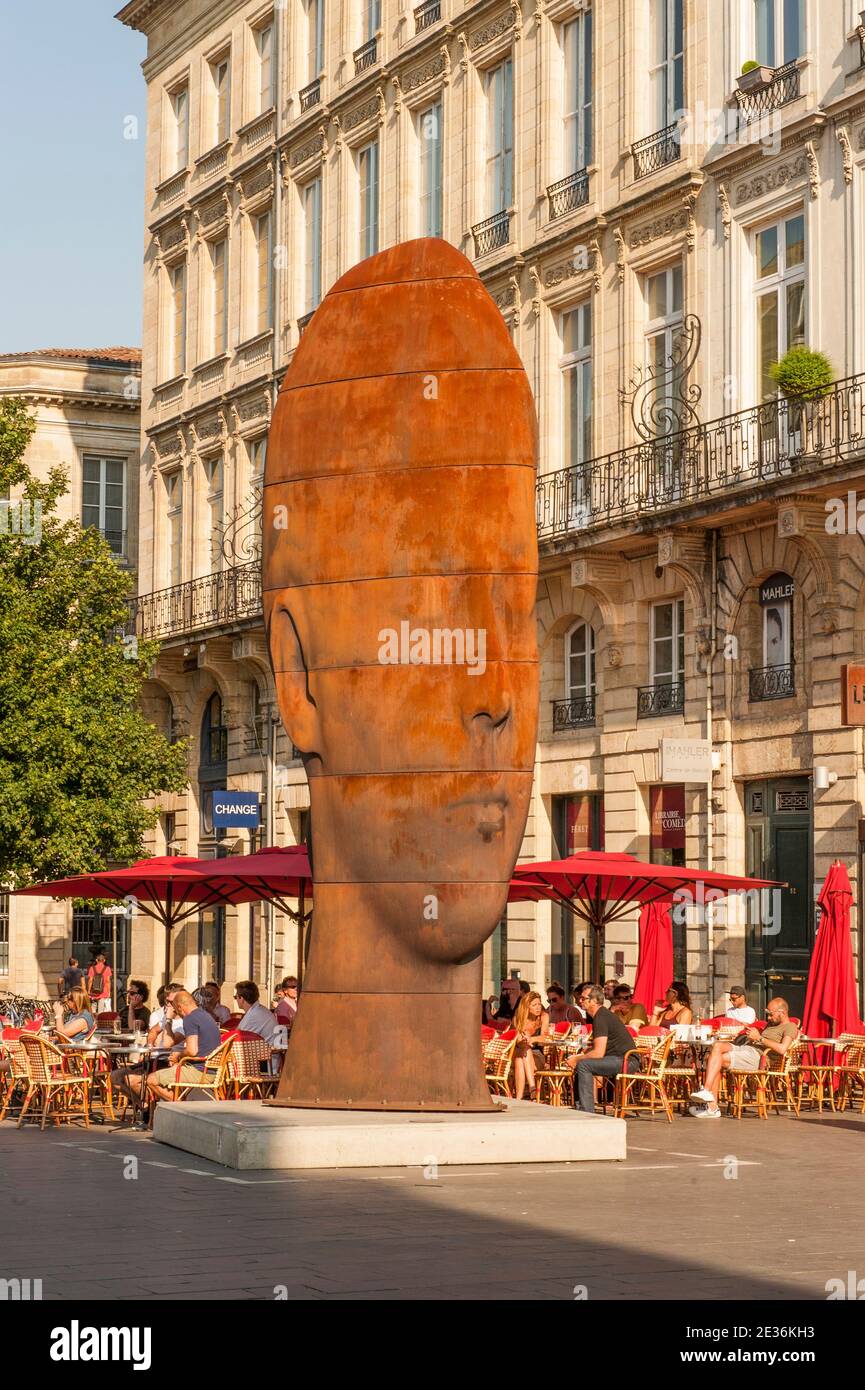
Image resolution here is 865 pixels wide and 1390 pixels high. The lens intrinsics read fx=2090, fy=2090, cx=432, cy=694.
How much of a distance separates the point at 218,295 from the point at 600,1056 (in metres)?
26.6

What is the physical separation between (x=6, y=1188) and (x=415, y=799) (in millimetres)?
3964

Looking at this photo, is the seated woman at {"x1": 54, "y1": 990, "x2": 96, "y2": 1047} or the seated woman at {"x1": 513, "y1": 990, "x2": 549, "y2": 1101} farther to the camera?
the seated woman at {"x1": 54, "y1": 990, "x2": 96, "y2": 1047}

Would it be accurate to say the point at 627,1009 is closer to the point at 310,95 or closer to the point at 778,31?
the point at 778,31

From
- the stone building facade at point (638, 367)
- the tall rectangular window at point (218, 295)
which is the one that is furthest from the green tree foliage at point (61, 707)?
the tall rectangular window at point (218, 295)

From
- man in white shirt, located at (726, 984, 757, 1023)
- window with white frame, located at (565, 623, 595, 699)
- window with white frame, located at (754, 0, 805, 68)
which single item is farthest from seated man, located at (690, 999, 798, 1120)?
window with white frame, located at (754, 0, 805, 68)

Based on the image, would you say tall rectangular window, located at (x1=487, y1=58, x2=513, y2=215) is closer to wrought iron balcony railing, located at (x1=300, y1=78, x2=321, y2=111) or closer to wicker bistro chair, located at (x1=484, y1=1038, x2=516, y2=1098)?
wrought iron balcony railing, located at (x1=300, y1=78, x2=321, y2=111)

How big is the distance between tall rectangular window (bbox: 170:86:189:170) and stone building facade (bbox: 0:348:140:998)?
549 cm

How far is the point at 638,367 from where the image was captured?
28703mm

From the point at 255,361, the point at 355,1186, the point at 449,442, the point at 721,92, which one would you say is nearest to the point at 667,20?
the point at 721,92

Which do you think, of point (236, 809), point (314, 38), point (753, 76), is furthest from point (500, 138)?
point (236, 809)

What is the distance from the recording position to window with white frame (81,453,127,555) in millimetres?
46594

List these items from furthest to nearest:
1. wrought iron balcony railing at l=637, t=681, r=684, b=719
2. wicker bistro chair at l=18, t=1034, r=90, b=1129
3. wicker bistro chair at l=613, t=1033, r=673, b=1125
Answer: wrought iron balcony railing at l=637, t=681, r=684, b=719 → wicker bistro chair at l=613, t=1033, r=673, b=1125 → wicker bistro chair at l=18, t=1034, r=90, b=1129

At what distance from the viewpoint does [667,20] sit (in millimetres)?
28781
